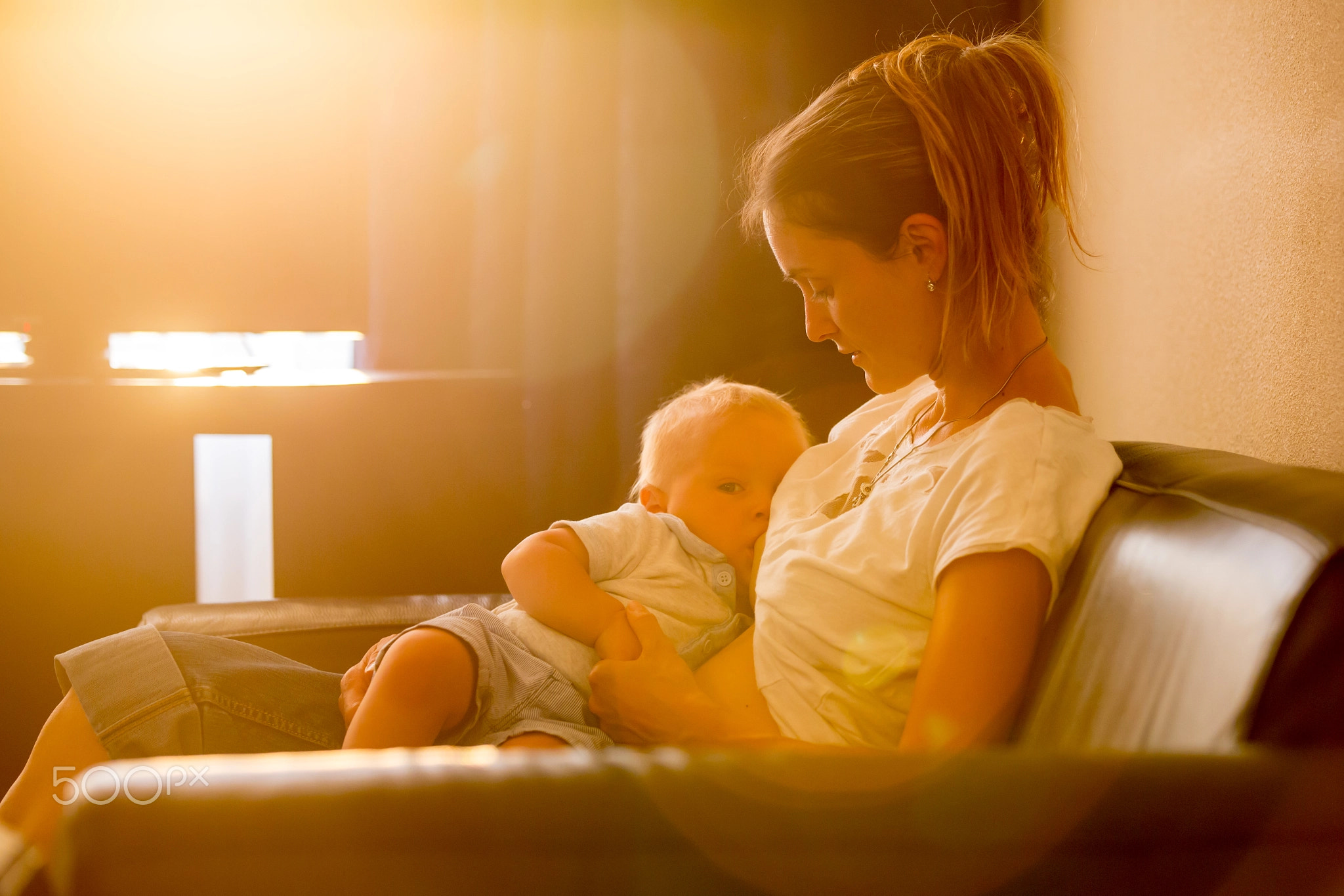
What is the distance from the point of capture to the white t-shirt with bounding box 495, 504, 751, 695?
1.19 metres

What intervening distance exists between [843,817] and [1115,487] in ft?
A: 1.75

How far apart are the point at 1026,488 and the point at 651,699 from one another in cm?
44

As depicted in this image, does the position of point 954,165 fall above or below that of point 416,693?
above

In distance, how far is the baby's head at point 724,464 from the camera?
133cm

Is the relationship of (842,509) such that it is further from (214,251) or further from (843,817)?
(214,251)

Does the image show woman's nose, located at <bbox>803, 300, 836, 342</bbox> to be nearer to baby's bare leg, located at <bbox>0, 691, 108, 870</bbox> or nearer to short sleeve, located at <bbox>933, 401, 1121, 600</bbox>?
short sleeve, located at <bbox>933, 401, 1121, 600</bbox>

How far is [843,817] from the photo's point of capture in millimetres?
496

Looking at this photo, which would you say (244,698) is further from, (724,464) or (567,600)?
(724,464)

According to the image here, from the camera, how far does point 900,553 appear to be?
909mm

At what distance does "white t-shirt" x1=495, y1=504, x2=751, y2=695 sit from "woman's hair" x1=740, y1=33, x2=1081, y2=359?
1.50ft

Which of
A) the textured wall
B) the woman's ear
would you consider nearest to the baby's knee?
the woman's ear

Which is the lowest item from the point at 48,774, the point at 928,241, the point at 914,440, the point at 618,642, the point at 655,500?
the point at 48,774

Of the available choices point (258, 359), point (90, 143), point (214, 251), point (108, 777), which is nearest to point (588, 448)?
point (258, 359)

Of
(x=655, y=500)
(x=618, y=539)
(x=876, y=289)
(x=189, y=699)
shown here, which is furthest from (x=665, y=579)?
(x=189, y=699)
